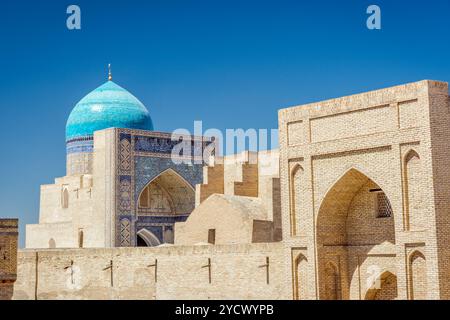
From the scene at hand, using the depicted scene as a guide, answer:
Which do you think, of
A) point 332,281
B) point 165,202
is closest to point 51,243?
point 165,202

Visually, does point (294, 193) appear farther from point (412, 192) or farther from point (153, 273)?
point (153, 273)

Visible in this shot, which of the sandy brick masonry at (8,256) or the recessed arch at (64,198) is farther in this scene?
the recessed arch at (64,198)

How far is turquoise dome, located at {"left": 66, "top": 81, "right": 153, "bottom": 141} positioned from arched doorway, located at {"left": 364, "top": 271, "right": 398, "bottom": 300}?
1540cm

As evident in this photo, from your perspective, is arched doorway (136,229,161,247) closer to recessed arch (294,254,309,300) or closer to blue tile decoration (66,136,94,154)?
blue tile decoration (66,136,94,154)

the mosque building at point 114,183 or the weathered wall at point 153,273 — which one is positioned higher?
the mosque building at point 114,183

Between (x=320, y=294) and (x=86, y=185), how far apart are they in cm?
1398

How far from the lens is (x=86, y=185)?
28156mm

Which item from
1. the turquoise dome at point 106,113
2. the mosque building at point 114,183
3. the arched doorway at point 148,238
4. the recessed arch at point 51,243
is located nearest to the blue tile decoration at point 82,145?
the mosque building at point 114,183

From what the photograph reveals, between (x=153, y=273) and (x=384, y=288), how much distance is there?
640 centimetres

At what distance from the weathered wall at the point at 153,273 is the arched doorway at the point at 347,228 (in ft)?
3.33

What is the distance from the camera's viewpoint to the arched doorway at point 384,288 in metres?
15.6

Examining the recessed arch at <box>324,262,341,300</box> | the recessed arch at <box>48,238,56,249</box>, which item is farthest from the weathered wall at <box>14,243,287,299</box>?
the recessed arch at <box>48,238,56,249</box>

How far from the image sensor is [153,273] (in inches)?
784

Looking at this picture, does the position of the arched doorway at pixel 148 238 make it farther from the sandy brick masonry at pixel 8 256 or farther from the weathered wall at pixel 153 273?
the sandy brick masonry at pixel 8 256
